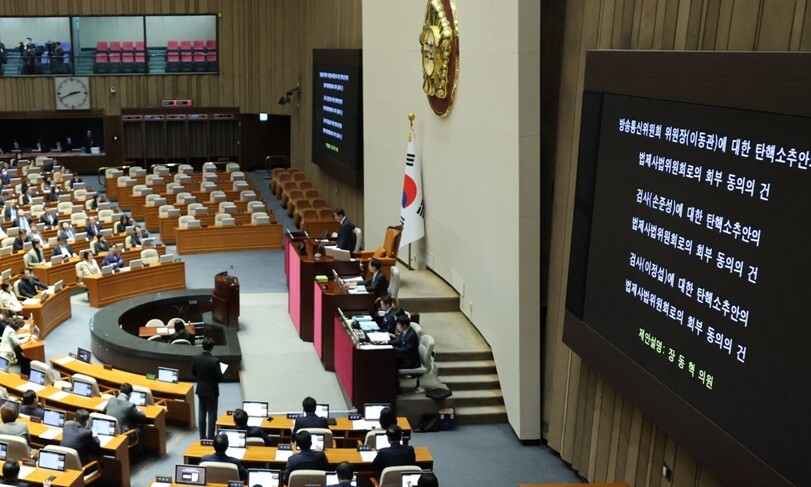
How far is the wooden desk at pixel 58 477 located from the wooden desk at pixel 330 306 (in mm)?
4730

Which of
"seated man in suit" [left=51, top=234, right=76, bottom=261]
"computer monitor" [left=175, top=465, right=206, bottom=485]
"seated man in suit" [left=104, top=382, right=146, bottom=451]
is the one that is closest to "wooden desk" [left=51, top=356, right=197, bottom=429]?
"seated man in suit" [left=104, top=382, right=146, bottom=451]

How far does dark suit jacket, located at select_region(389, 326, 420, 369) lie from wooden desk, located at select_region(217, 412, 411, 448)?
1.41 m

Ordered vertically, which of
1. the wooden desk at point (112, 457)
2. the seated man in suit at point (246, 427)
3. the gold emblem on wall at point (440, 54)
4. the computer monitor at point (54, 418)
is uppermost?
the gold emblem on wall at point (440, 54)

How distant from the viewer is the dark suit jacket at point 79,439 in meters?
10.3

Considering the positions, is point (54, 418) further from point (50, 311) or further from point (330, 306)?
point (50, 311)

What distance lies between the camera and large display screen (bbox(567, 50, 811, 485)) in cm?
645

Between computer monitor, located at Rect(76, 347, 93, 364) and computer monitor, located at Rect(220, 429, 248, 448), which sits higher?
computer monitor, located at Rect(220, 429, 248, 448)

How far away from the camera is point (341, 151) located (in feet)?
72.8

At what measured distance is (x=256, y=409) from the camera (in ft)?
36.4

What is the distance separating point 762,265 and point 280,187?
22.1 meters

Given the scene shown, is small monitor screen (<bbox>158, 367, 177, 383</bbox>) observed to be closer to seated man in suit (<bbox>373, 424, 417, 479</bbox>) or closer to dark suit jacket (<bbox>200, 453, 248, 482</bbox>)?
dark suit jacket (<bbox>200, 453, 248, 482</bbox>)

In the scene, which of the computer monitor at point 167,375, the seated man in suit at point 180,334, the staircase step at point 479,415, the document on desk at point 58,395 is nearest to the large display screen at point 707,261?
the staircase step at point 479,415

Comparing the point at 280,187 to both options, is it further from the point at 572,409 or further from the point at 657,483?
the point at 657,483

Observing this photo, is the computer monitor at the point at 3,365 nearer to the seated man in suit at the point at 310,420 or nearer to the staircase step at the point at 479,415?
the seated man in suit at the point at 310,420
